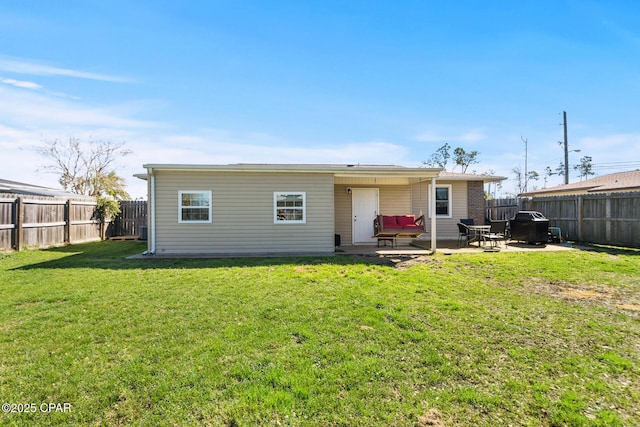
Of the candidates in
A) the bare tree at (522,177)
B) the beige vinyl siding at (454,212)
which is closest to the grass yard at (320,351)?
the beige vinyl siding at (454,212)

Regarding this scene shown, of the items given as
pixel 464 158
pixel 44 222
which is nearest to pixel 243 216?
pixel 44 222

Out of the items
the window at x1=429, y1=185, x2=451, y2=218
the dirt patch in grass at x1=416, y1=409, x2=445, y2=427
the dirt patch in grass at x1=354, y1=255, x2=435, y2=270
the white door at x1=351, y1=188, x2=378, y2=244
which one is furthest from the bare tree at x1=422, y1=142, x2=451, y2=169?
the dirt patch in grass at x1=416, y1=409, x2=445, y2=427

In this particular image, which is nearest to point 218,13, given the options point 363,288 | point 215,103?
point 215,103

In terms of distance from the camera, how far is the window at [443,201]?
43.7ft

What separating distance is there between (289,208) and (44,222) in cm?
871

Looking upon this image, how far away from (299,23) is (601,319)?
1049 centimetres

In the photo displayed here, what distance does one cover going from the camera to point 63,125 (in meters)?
23.3

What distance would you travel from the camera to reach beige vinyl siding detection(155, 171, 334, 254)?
→ 386 inches

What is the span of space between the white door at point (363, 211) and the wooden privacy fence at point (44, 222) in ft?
35.6

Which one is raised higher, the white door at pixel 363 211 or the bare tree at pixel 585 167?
the bare tree at pixel 585 167

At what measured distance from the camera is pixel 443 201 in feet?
43.8

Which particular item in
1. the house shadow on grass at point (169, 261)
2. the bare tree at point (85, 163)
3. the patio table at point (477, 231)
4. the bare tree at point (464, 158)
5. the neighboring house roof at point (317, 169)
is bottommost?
the house shadow on grass at point (169, 261)

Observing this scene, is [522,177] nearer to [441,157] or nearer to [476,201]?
[441,157]

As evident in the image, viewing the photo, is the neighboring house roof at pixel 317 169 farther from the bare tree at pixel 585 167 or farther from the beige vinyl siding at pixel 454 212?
the bare tree at pixel 585 167
